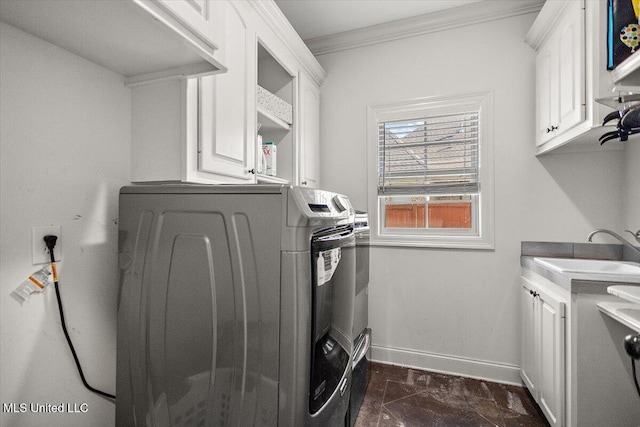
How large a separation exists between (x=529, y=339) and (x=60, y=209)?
2.68m

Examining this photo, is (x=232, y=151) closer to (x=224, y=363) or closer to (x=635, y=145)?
(x=224, y=363)

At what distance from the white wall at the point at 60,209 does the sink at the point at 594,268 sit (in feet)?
7.22

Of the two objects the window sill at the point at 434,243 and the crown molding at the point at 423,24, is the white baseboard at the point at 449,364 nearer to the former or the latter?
the window sill at the point at 434,243

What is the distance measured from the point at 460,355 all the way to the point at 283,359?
202cm

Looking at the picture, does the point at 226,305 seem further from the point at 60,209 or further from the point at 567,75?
the point at 567,75

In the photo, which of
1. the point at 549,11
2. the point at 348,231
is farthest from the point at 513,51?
the point at 348,231

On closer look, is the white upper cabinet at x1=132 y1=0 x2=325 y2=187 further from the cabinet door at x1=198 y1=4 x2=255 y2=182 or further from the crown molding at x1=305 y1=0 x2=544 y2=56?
the crown molding at x1=305 y1=0 x2=544 y2=56

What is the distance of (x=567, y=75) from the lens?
178 cm

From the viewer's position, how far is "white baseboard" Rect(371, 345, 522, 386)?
2322mm

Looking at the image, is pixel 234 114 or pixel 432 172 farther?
pixel 432 172

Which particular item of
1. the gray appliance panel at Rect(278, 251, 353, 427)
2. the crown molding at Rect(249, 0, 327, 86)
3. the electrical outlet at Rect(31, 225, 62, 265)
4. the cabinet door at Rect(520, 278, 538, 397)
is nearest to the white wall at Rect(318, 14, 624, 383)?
the cabinet door at Rect(520, 278, 538, 397)

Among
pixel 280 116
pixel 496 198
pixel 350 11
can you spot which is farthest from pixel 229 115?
pixel 496 198

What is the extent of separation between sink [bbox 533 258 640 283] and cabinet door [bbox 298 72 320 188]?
5.67 ft

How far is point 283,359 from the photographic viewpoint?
99 centimetres
